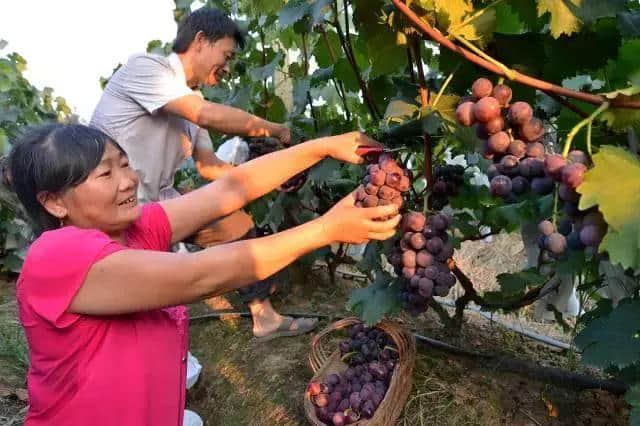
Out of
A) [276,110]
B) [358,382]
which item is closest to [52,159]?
[358,382]

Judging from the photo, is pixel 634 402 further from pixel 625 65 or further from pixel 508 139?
pixel 625 65

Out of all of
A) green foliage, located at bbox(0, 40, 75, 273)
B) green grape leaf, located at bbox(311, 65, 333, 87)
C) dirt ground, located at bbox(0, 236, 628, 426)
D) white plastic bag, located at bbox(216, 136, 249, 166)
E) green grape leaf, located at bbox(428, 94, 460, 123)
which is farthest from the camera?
green foliage, located at bbox(0, 40, 75, 273)

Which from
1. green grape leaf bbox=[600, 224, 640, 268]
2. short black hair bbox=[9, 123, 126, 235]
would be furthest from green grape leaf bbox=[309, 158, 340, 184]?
green grape leaf bbox=[600, 224, 640, 268]

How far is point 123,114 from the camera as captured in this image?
3031 millimetres

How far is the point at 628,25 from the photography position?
1385 millimetres

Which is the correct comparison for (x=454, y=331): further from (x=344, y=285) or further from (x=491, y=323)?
(x=344, y=285)

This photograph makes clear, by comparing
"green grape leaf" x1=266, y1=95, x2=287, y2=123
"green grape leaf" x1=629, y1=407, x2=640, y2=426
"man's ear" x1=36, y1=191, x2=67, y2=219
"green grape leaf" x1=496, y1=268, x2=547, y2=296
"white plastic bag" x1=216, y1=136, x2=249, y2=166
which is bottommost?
"green grape leaf" x1=496, y1=268, x2=547, y2=296

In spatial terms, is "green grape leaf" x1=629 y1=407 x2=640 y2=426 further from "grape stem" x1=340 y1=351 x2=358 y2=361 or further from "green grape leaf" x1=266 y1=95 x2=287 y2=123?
"green grape leaf" x1=266 y1=95 x2=287 y2=123

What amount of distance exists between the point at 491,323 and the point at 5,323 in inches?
151

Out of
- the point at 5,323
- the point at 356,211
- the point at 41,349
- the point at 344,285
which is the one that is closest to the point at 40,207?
the point at 41,349

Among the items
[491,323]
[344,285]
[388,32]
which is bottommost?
[344,285]

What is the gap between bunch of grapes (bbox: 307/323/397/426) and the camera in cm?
236

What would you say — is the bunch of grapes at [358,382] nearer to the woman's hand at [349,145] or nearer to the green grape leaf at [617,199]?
the woman's hand at [349,145]

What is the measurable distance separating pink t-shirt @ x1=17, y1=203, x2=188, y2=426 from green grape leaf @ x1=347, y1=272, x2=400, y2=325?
73 centimetres
